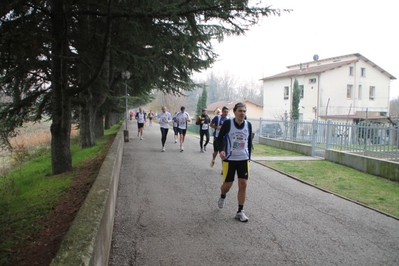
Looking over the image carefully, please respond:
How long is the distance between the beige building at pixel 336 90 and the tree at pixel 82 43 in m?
26.3

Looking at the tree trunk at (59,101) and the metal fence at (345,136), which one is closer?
the tree trunk at (59,101)

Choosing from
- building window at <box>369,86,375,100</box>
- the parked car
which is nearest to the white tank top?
the parked car

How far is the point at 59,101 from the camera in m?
8.20

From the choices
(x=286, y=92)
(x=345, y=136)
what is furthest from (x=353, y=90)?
(x=345, y=136)

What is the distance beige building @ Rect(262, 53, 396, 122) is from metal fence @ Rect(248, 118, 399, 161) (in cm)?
2069

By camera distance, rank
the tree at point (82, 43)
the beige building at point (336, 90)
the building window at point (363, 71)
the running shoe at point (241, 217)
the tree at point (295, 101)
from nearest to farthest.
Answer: the running shoe at point (241, 217), the tree at point (82, 43), the tree at point (295, 101), the beige building at point (336, 90), the building window at point (363, 71)

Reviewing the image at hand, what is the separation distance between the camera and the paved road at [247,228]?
13.4 feet

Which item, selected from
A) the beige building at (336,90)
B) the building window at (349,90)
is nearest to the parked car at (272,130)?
the beige building at (336,90)

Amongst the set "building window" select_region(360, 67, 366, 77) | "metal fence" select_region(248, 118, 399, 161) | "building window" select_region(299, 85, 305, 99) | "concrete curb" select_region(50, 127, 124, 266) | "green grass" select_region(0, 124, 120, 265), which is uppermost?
"building window" select_region(360, 67, 366, 77)

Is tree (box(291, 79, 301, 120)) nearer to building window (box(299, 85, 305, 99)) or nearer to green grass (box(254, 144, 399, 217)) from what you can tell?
building window (box(299, 85, 305, 99))

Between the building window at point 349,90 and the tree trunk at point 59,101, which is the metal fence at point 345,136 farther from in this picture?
the building window at point 349,90

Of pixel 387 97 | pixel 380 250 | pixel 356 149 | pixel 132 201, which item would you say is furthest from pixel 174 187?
pixel 387 97

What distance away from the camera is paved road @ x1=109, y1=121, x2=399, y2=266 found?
409cm

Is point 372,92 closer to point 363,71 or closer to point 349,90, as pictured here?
point 363,71
